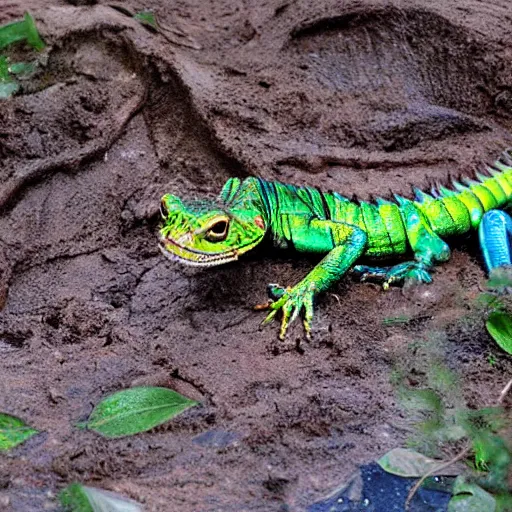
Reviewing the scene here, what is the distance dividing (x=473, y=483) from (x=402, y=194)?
263cm

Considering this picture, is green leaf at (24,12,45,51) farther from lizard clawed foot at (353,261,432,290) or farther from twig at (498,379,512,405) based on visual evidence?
twig at (498,379,512,405)

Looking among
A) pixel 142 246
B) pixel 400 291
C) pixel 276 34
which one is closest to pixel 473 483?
pixel 400 291

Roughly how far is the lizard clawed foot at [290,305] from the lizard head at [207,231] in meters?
0.35

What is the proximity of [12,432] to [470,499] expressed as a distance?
6.88ft

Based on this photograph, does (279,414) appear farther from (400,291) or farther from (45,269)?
(45,269)

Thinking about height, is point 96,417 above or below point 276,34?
below

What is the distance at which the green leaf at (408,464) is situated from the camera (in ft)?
11.5

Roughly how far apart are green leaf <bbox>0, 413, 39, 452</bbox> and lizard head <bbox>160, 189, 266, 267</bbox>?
126 centimetres

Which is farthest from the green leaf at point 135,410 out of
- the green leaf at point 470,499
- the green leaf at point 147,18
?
the green leaf at point 147,18

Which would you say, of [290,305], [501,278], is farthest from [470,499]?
[290,305]

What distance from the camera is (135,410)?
13.1 ft

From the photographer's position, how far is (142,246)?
5488 millimetres

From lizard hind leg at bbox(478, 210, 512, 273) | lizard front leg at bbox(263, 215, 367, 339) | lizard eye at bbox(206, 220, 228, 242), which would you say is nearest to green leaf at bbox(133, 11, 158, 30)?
lizard front leg at bbox(263, 215, 367, 339)

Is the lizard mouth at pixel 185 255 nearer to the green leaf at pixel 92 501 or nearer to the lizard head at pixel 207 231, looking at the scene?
the lizard head at pixel 207 231
